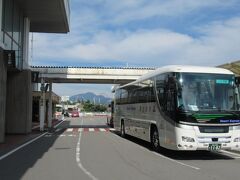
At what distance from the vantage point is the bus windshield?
52.5ft

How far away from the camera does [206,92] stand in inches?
639

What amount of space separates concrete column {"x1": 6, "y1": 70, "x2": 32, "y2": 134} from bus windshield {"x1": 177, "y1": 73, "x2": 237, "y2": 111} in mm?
17597

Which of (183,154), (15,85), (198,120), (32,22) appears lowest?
(183,154)

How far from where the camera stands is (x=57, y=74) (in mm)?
44062

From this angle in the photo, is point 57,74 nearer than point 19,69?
No

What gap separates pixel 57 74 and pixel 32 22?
9204mm

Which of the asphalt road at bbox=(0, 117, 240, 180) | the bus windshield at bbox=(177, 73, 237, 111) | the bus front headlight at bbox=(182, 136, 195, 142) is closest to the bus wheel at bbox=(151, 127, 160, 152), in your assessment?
the asphalt road at bbox=(0, 117, 240, 180)

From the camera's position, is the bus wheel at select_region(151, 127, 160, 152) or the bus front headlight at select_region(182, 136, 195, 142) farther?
the bus wheel at select_region(151, 127, 160, 152)

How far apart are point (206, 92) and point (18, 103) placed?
724 inches

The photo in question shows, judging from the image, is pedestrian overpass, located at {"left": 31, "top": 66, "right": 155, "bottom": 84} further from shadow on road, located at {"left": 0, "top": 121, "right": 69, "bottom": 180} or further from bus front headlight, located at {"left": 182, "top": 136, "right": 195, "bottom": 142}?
A: bus front headlight, located at {"left": 182, "top": 136, "right": 195, "bottom": 142}

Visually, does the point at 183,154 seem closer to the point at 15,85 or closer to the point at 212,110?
the point at 212,110

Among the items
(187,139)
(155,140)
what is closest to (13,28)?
(155,140)

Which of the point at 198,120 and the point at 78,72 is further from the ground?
the point at 78,72

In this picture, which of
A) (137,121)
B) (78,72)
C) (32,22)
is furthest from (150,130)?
(78,72)
